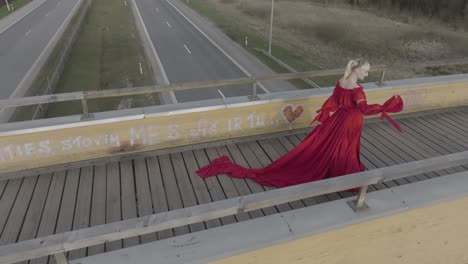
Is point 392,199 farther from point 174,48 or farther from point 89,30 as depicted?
point 89,30

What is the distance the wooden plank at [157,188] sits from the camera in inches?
181

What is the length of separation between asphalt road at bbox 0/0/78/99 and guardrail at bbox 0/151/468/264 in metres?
19.8

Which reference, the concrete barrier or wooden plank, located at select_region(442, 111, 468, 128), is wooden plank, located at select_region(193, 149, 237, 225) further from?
wooden plank, located at select_region(442, 111, 468, 128)

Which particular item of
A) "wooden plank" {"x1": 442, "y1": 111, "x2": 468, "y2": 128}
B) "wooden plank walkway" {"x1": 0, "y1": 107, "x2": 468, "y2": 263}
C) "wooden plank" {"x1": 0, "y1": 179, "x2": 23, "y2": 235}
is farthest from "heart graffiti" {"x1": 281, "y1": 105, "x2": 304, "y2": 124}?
"wooden plank" {"x1": 0, "y1": 179, "x2": 23, "y2": 235}

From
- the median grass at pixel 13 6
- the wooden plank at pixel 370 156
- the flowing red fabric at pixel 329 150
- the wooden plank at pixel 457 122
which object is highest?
the flowing red fabric at pixel 329 150

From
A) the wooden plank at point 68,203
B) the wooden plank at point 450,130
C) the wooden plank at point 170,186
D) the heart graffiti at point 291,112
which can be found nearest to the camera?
the wooden plank at point 68,203

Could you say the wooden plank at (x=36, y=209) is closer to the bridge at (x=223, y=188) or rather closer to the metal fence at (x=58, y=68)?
the bridge at (x=223, y=188)

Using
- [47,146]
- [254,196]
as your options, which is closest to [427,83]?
[254,196]

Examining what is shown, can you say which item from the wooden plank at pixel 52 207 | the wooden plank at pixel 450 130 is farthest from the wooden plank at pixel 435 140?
the wooden plank at pixel 52 207

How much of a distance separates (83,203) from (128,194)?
602 millimetres

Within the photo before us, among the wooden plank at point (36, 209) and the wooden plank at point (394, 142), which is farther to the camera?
the wooden plank at point (394, 142)

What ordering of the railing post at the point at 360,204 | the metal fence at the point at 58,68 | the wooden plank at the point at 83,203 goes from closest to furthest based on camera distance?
the railing post at the point at 360,204
the wooden plank at the point at 83,203
the metal fence at the point at 58,68

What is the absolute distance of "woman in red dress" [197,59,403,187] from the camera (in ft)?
15.3

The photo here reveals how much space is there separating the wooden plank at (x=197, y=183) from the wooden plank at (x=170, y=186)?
0.26 m
